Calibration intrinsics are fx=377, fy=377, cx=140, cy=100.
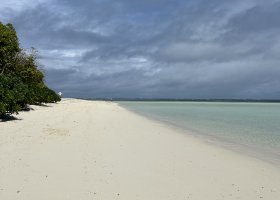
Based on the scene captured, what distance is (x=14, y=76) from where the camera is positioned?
113 feet

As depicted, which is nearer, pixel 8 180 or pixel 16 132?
pixel 8 180

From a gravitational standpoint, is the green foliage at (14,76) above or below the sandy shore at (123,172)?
above

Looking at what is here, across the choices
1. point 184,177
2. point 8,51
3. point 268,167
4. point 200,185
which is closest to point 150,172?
point 184,177

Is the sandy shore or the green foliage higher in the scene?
the green foliage

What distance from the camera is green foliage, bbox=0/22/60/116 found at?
17.7 m

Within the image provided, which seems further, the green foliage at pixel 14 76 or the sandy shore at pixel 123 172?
the green foliage at pixel 14 76

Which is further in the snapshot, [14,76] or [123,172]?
[14,76]

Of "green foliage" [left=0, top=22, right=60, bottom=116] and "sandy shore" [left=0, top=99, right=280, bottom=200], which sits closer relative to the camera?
"sandy shore" [left=0, top=99, right=280, bottom=200]

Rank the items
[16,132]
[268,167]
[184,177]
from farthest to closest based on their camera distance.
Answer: [16,132] → [268,167] → [184,177]

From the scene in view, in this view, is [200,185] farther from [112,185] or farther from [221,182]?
[112,185]

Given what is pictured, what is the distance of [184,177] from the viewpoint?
310 inches

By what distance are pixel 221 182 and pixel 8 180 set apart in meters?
4.09

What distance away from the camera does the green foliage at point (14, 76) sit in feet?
58.1

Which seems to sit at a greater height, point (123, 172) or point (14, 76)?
point (14, 76)
